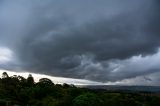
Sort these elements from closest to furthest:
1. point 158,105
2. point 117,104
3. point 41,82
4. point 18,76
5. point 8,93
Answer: point 117,104 → point 8,93 → point 158,105 → point 41,82 → point 18,76

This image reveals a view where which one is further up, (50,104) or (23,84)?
(23,84)

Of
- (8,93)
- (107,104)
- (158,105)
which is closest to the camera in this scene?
(107,104)

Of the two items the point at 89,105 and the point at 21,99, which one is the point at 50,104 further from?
the point at 21,99

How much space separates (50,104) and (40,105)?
940cm

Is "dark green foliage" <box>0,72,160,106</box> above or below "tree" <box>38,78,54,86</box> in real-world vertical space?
below

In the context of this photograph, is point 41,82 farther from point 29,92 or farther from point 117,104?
point 117,104

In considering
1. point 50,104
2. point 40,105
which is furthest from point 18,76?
point 50,104

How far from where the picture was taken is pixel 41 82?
12538cm

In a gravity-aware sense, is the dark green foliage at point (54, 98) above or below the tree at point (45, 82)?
below

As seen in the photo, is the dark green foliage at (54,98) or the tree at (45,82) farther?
the tree at (45,82)

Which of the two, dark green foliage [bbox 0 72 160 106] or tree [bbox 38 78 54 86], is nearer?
dark green foliage [bbox 0 72 160 106]

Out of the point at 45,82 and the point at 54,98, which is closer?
the point at 54,98

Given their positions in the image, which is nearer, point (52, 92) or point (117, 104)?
point (117, 104)

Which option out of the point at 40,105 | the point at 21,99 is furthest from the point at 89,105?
the point at 21,99
